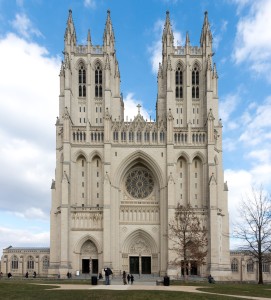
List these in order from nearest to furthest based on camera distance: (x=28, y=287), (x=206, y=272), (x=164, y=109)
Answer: (x=28, y=287)
(x=206, y=272)
(x=164, y=109)

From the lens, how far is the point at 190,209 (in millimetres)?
76000

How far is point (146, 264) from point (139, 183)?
12773 millimetres

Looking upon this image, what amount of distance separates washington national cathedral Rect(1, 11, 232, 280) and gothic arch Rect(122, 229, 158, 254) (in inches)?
6.5

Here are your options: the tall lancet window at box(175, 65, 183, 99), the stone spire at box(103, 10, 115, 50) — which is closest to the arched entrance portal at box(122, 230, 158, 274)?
the tall lancet window at box(175, 65, 183, 99)

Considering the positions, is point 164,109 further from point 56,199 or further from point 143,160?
point 56,199

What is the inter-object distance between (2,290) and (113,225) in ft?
129

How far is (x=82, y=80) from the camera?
84.4m

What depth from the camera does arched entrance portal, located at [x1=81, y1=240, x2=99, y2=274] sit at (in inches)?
3057

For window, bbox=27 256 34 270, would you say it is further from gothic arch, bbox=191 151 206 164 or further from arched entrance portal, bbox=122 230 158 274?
gothic arch, bbox=191 151 206 164

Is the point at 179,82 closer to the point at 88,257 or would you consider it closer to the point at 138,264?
the point at 138,264

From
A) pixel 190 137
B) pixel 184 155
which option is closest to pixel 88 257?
pixel 184 155

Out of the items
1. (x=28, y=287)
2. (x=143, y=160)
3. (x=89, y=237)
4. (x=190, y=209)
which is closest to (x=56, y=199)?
(x=89, y=237)

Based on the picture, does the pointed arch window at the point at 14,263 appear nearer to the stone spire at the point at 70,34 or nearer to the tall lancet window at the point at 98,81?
the tall lancet window at the point at 98,81

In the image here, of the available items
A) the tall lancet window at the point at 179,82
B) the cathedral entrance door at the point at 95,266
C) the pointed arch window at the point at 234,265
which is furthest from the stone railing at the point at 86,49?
the pointed arch window at the point at 234,265
